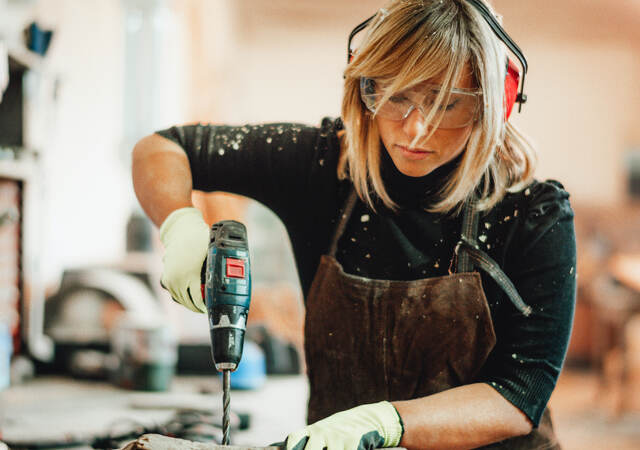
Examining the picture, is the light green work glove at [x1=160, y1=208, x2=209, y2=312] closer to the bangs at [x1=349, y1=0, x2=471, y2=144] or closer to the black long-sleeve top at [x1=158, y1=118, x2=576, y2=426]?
the black long-sleeve top at [x1=158, y1=118, x2=576, y2=426]

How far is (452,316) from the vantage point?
1.30 metres

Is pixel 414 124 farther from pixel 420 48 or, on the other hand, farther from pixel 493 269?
pixel 493 269

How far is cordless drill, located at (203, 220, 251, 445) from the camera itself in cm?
104

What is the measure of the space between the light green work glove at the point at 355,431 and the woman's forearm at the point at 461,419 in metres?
0.03

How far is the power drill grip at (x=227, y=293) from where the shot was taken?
105 cm

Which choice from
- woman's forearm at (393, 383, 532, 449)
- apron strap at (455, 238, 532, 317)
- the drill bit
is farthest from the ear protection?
the drill bit

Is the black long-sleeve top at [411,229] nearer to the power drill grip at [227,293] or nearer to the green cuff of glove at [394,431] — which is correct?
the green cuff of glove at [394,431]

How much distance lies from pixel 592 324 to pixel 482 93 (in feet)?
23.4

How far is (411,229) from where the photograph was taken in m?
1.40

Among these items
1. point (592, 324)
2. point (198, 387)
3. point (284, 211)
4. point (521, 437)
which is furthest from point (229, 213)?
point (592, 324)

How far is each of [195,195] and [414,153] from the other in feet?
11.9

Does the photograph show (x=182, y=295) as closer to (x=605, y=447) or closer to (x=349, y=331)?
(x=349, y=331)

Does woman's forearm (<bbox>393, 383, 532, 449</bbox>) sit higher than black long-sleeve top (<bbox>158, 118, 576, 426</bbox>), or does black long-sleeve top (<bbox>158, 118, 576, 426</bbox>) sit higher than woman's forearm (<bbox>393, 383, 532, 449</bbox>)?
black long-sleeve top (<bbox>158, 118, 576, 426</bbox>)

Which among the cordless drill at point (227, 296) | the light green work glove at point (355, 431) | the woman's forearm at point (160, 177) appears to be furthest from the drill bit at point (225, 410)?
the woman's forearm at point (160, 177)
